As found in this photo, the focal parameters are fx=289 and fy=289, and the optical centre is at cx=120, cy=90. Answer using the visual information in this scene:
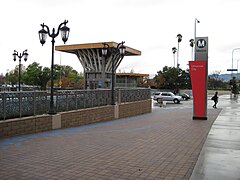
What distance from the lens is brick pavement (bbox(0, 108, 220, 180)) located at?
231 inches

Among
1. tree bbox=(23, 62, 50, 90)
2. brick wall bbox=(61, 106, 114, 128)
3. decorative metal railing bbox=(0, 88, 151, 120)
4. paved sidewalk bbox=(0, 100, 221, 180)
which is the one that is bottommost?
paved sidewalk bbox=(0, 100, 221, 180)

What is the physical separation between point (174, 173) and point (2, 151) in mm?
4604

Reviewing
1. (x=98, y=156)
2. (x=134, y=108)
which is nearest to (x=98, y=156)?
(x=98, y=156)

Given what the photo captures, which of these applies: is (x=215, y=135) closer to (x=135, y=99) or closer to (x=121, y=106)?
(x=121, y=106)

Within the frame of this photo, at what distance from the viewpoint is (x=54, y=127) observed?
39.5 feet

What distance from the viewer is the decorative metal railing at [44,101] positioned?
1028 centimetres

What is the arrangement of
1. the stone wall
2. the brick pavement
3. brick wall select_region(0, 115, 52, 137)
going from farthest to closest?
the stone wall
brick wall select_region(0, 115, 52, 137)
the brick pavement

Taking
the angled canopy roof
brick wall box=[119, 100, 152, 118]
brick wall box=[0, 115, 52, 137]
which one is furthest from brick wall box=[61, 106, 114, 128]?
the angled canopy roof

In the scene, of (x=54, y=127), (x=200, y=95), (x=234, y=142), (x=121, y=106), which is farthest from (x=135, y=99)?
(x=234, y=142)

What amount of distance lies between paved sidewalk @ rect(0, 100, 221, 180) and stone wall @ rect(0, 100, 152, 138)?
1.32ft

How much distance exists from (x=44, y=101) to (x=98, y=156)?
5.77 metres

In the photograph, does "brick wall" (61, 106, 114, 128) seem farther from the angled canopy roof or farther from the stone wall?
the angled canopy roof

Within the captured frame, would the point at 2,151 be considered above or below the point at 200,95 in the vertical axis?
below

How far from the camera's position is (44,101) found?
12.4 m
